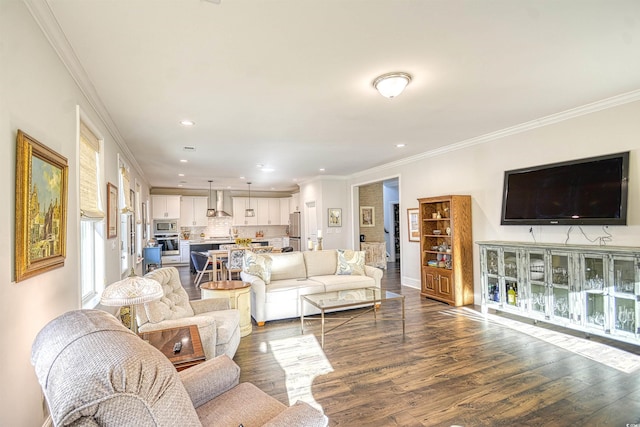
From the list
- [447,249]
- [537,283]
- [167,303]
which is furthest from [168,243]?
[537,283]

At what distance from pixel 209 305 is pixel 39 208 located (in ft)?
6.31

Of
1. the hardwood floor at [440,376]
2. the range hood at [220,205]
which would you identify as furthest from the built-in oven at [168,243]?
the hardwood floor at [440,376]

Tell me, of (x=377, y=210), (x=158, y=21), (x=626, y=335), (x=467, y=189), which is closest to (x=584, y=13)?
(x=158, y=21)

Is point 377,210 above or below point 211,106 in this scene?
below

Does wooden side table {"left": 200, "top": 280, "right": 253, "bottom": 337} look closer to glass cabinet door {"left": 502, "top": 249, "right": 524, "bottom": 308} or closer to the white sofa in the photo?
the white sofa

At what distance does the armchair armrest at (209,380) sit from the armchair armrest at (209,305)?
170 cm

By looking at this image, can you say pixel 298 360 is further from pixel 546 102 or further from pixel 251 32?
pixel 546 102

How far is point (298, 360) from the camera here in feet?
10.8

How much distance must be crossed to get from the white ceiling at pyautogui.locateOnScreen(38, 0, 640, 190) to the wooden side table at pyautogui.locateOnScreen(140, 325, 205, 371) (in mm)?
2126

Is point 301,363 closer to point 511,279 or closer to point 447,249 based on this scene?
point 511,279

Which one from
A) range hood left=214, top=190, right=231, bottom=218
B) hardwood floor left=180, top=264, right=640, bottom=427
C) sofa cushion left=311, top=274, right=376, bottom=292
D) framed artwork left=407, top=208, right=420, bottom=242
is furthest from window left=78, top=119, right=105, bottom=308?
range hood left=214, top=190, right=231, bottom=218

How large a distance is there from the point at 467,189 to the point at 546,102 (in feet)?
6.49

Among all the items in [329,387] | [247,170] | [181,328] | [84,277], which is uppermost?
[247,170]

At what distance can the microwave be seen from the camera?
414 inches
